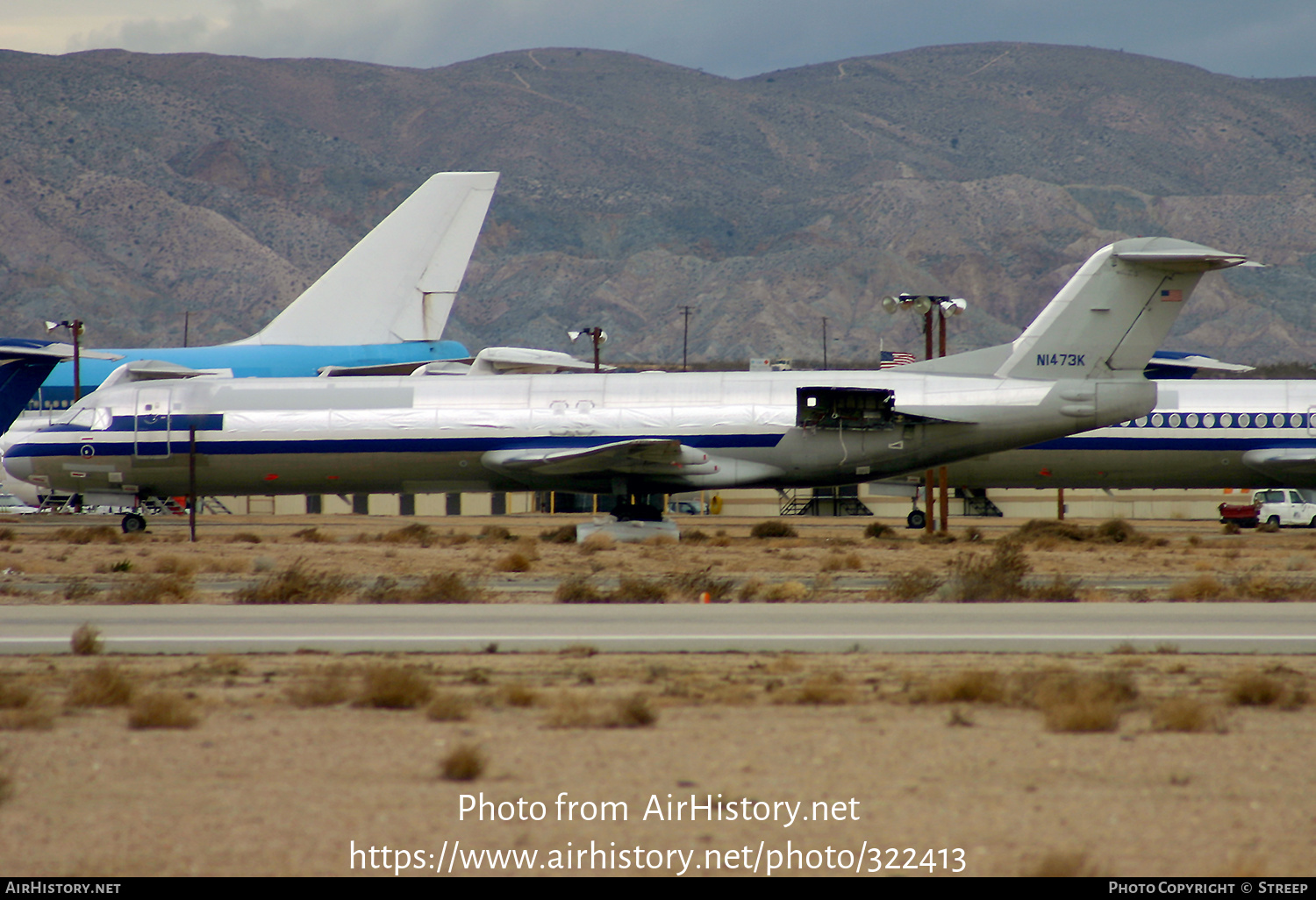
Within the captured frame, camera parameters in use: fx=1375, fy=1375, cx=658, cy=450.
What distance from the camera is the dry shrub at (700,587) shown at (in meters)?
19.7

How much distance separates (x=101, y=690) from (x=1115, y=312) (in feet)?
80.5

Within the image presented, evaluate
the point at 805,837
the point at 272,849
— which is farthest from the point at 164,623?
the point at 805,837

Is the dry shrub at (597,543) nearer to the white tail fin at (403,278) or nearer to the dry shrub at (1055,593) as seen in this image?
the dry shrub at (1055,593)

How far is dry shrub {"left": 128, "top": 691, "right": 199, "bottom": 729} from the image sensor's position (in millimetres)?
10258

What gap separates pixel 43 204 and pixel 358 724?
19897cm

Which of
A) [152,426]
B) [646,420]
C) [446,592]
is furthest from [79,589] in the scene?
[646,420]

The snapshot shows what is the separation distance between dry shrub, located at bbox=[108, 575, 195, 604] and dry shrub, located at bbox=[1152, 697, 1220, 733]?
13.7m

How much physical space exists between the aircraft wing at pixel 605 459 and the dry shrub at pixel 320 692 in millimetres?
18321

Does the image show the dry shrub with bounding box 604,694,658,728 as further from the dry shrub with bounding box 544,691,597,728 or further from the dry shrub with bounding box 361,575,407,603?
the dry shrub with bounding box 361,575,407,603

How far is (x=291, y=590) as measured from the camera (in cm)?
1973

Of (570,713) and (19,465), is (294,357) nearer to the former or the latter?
(19,465)

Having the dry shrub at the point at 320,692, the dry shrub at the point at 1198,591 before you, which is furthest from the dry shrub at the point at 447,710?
the dry shrub at the point at 1198,591

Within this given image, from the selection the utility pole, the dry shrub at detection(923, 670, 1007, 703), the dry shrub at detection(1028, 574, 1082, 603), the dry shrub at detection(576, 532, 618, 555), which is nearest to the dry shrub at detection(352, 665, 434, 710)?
the dry shrub at detection(923, 670, 1007, 703)
